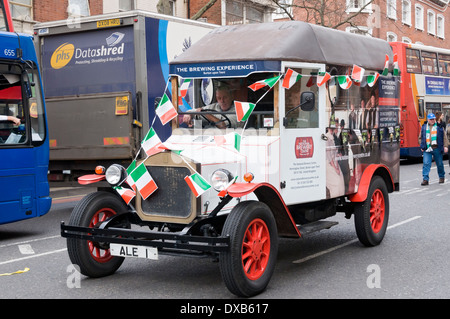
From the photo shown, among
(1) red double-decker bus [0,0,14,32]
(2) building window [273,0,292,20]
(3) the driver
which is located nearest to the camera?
(3) the driver

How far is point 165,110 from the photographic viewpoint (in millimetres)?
6867

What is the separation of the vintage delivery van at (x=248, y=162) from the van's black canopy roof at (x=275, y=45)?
15mm

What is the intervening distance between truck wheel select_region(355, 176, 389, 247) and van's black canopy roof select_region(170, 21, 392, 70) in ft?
5.29

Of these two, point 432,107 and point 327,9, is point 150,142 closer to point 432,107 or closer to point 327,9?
point 432,107

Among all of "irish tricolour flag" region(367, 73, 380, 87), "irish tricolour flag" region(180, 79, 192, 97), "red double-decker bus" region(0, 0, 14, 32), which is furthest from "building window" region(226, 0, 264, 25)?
"irish tricolour flag" region(180, 79, 192, 97)

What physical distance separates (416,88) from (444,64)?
2777 mm

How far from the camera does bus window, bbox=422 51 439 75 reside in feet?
79.9

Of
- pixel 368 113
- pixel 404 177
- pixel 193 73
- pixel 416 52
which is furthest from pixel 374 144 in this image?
pixel 416 52

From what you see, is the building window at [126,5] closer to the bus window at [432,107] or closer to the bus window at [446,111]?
the bus window at [432,107]

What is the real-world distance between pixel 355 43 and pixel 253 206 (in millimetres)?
3190

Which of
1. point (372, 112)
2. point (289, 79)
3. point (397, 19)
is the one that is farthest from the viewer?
point (397, 19)

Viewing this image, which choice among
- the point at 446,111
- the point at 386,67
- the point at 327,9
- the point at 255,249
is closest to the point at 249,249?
the point at 255,249

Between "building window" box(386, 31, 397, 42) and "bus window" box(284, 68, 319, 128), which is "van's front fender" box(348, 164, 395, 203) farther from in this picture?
"building window" box(386, 31, 397, 42)

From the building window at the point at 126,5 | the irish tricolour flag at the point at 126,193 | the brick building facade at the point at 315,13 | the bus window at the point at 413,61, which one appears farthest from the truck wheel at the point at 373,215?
the bus window at the point at 413,61
